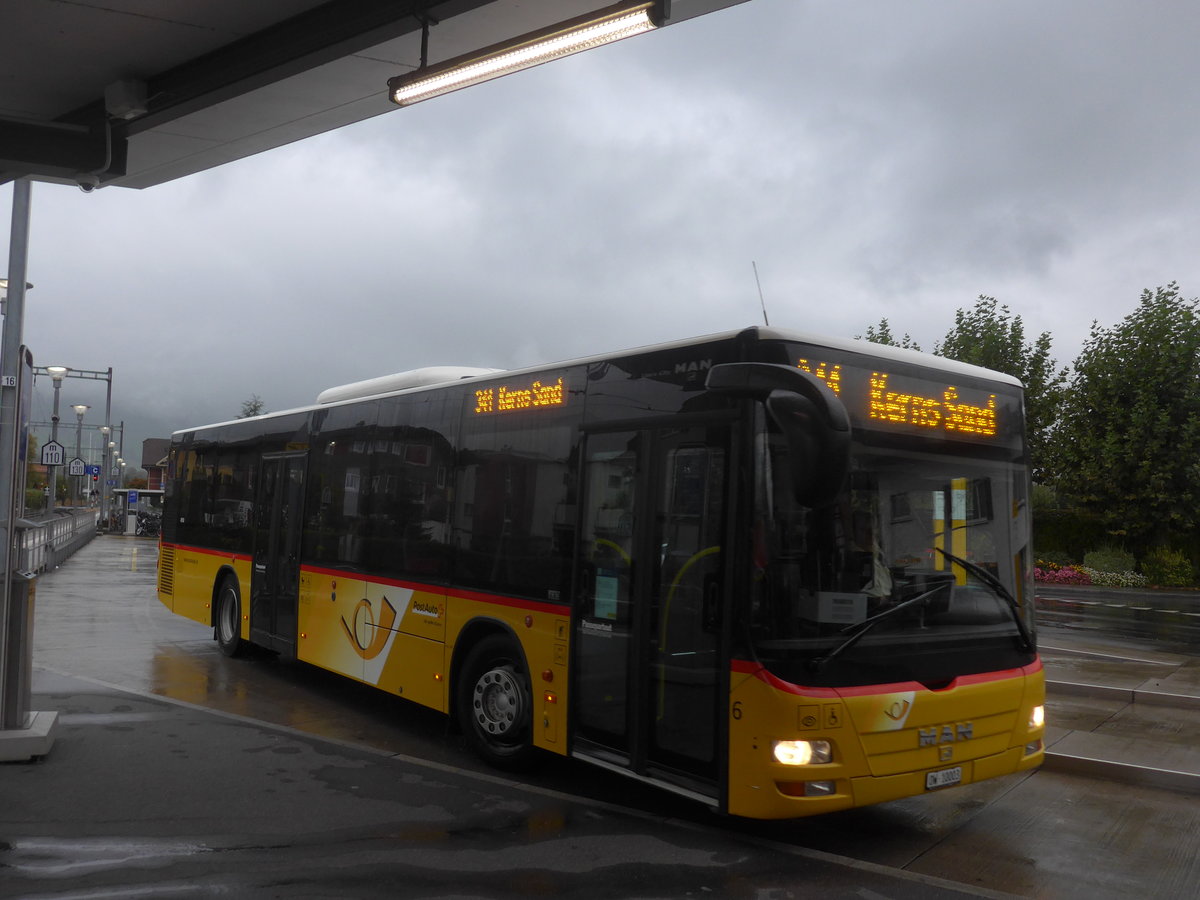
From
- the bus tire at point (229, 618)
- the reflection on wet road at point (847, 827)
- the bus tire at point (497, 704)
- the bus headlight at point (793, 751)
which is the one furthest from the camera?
the bus tire at point (229, 618)

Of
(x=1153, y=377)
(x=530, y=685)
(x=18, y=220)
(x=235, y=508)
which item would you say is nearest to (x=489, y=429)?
(x=530, y=685)

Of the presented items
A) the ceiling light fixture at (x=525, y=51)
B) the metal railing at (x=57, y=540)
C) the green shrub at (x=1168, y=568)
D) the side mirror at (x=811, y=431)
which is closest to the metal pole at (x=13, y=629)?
the ceiling light fixture at (x=525, y=51)

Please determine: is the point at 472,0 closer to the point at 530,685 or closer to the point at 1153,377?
the point at 530,685

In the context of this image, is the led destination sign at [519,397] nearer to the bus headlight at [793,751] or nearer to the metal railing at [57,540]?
the bus headlight at [793,751]

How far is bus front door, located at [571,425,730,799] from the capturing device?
5781 millimetres

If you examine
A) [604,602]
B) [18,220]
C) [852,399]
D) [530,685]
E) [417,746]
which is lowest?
[417,746]

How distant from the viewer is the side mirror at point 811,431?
15.8 feet

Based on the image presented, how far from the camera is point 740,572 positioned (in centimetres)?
552

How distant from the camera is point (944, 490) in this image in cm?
611

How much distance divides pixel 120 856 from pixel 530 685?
2.76 meters

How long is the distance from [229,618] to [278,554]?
217 cm

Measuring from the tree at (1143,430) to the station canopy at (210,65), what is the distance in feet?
98.7

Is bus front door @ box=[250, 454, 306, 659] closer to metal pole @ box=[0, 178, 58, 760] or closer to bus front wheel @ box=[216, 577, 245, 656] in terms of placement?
bus front wheel @ box=[216, 577, 245, 656]

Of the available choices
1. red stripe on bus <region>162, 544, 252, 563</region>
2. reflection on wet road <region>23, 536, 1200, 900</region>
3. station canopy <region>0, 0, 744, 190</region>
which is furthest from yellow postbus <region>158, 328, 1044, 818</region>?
red stripe on bus <region>162, 544, 252, 563</region>
